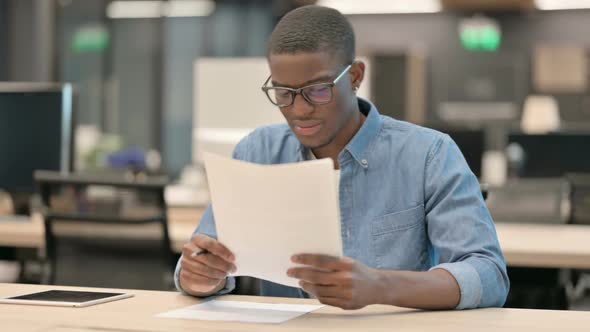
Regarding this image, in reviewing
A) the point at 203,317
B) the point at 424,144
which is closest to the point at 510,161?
the point at 424,144

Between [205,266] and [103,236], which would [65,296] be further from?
[103,236]

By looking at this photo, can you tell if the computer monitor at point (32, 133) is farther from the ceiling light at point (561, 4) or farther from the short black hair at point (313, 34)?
the ceiling light at point (561, 4)

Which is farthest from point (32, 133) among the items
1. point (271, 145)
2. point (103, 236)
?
point (271, 145)

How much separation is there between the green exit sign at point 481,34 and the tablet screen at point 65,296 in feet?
27.5

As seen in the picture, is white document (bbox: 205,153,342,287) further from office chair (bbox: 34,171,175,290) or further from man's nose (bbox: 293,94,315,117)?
office chair (bbox: 34,171,175,290)

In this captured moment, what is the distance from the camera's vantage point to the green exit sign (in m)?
9.84

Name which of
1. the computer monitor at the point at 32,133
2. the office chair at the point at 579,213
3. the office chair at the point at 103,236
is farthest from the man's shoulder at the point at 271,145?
the computer monitor at the point at 32,133

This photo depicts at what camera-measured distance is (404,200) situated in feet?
6.42

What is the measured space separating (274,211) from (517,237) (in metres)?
2.04

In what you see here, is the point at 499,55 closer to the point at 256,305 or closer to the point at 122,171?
the point at 122,171

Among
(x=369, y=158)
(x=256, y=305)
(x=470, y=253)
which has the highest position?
(x=369, y=158)

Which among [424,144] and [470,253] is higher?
[424,144]

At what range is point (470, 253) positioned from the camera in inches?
71.8

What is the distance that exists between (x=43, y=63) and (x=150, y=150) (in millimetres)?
2072
